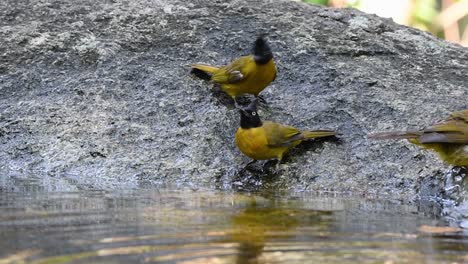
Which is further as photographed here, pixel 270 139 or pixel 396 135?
pixel 270 139

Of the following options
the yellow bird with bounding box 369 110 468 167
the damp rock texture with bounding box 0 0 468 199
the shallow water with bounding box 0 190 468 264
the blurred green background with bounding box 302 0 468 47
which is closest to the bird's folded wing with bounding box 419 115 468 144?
the yellow bird with bounding box 369 110 468 167

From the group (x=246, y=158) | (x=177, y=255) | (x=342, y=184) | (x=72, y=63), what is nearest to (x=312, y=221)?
(x=177, y=255)

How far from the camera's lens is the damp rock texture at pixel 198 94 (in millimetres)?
5105

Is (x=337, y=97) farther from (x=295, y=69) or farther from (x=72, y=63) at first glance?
(x=72, y=63)

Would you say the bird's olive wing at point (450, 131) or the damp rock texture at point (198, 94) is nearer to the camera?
the bird's olive wing at point (450, 131)

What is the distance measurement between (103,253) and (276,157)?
2.38m

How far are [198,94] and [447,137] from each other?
1.78 metres

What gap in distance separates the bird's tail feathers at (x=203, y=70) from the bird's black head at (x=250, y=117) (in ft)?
1.74

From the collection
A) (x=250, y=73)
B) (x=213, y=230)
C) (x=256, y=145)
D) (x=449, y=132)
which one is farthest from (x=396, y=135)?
(x=213, y=230)

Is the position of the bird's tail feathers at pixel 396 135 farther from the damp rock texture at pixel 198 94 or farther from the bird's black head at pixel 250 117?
the bird's black head at pixel 250 117

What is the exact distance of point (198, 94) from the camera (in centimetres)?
575

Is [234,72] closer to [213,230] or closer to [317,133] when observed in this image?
[317,133]

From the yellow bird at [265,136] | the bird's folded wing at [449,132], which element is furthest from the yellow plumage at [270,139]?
the bird's folded wing at [449,132]

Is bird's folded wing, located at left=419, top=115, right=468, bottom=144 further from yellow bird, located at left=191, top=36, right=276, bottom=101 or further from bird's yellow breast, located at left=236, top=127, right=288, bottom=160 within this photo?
yellow bird, located at left=191, top=36, right=276, bottom=101
